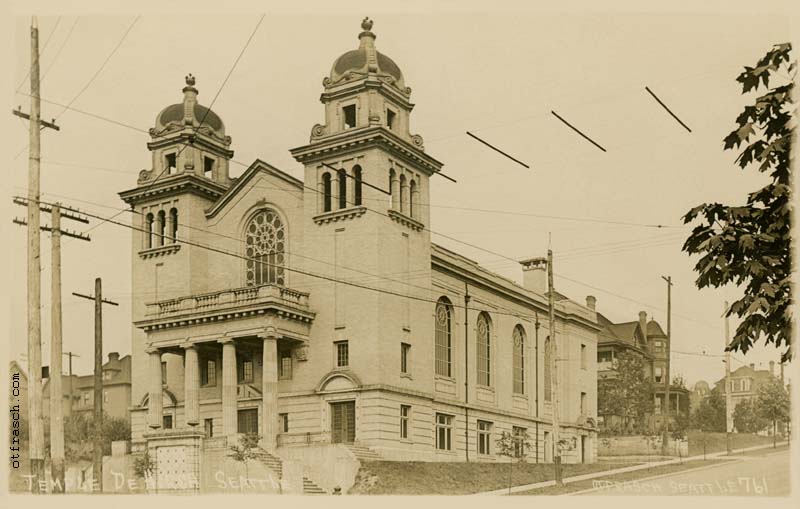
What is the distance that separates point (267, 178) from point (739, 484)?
1742 cm

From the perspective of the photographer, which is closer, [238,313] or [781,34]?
[781,34]

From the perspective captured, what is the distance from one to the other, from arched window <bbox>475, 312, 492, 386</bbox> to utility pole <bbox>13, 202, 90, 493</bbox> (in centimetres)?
1486

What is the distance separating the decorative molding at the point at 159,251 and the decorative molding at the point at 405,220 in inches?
267

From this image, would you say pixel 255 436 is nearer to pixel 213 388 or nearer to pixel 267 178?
pixel 213 388

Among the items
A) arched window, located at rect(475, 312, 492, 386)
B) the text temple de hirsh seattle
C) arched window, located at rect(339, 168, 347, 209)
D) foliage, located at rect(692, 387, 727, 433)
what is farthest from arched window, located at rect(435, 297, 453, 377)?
foliage, located at rect(692, 387, 727, 433)

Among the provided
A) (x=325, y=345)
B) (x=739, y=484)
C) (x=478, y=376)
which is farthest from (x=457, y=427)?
(x=739, y=484)

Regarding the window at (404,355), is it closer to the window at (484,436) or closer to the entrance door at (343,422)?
the entrance door at (343,422)

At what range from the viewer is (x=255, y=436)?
32.4m

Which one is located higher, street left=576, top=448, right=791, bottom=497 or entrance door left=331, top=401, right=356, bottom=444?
entrance door left=331, top=401, right=356, bottom=444

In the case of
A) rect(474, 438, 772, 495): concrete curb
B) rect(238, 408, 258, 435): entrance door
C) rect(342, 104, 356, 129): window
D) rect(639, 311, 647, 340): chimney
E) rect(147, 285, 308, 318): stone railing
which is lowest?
rect(474, 438, 772, 495): concrete curb

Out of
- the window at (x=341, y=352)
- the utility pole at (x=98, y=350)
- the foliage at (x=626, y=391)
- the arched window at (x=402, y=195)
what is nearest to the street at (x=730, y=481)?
the window at (x=341, y=352)

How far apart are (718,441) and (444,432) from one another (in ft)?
28.8

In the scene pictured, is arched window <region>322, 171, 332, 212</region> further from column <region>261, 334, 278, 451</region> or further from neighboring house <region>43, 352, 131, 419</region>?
neighboring house <region>43, 352, 131, 419</region>

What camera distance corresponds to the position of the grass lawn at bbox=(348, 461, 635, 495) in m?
26.4
